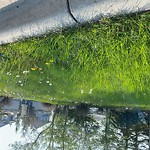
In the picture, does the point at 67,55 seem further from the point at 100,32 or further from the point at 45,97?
the point at 45,97

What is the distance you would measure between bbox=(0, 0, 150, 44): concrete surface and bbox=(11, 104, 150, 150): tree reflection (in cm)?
72

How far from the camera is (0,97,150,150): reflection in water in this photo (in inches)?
101

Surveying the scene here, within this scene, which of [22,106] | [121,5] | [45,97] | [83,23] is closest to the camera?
[121,5]

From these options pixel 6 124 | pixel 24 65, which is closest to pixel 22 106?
pixel 6 124

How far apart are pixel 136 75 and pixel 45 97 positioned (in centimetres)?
77

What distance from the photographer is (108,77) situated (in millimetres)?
2230

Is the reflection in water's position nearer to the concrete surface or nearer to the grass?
the grass

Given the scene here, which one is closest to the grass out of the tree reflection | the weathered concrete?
the tree reflection

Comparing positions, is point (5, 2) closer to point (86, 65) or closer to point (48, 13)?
point (48, 13)

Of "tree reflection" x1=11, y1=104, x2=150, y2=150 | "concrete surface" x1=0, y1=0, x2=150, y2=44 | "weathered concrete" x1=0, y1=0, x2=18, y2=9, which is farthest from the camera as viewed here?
"tree reflection" x1=11, y1=104, x2=150, y2=150

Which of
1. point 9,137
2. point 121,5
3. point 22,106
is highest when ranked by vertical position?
point 121,5

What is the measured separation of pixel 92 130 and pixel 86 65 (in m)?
0.73

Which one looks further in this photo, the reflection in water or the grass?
the reflection in water

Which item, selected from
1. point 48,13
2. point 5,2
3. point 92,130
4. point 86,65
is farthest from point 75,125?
point 5,2
